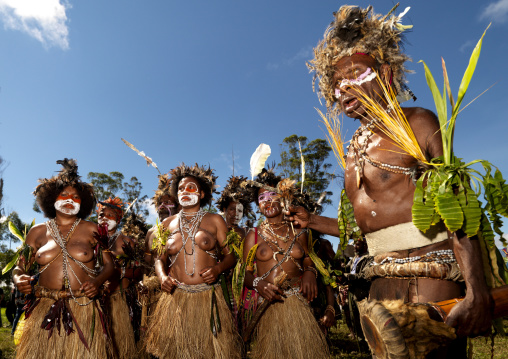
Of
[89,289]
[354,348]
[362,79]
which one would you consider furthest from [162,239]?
[354,348]

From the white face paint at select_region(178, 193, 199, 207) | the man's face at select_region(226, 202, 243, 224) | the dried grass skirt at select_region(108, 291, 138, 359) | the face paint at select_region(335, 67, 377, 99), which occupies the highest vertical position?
→ the face paint at select_region(335, 67, 377, 99)

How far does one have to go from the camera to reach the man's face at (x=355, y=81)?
2.38 m

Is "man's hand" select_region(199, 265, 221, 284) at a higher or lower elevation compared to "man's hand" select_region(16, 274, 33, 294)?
higher

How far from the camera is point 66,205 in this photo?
4.36m

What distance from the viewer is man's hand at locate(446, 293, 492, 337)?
158cm

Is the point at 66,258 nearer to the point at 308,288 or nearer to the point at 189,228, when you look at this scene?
the point at 189,228

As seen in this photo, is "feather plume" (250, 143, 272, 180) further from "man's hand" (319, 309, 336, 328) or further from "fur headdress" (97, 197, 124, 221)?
"fur headdress" (97, 197, 124, 221)

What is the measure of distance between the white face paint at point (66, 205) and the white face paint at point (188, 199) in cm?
133

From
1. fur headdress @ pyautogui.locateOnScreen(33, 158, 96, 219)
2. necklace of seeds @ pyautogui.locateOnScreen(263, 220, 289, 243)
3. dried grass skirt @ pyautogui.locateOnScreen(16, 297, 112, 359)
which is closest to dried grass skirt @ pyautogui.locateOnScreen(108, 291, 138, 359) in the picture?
dried grass skirt @ pyautogui.locateOnScreen(16, 297, 112, 359)

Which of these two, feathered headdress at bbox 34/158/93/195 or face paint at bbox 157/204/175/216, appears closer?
feathered headdress at bbox 34/158/93/195

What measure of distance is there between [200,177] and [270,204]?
1195 mm

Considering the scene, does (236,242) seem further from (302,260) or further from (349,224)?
(349,224)

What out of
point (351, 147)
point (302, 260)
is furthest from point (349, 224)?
point (302, 260)

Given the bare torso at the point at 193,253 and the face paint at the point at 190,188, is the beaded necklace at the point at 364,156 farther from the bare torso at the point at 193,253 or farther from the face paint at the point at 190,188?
the face paint at the point at 190,188
